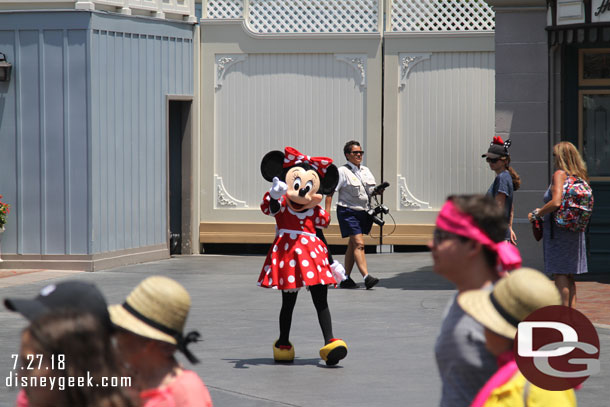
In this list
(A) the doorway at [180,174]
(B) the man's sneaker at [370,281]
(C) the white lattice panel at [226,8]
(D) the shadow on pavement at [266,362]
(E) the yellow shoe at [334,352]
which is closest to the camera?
(E) the yellow shoe at [334,352]

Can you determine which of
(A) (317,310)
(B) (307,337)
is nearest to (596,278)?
(B) (307,337)

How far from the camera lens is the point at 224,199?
16500mm

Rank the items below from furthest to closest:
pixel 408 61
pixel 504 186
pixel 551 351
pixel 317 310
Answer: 1. pixel 408 61
2. pixel 504 186
3. pixel 317 310
4. pixel 551 351

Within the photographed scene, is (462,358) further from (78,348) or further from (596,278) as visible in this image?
(596,278)

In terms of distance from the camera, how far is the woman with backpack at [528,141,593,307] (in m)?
9.01

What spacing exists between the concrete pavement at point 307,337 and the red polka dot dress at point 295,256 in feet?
2.15

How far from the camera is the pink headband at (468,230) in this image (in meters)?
3.26

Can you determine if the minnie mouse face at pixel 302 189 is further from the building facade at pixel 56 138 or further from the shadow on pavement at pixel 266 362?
the building facade at pixel 56 138

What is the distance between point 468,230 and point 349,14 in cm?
1342

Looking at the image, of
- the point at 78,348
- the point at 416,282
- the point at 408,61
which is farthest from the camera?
the point at 408,61

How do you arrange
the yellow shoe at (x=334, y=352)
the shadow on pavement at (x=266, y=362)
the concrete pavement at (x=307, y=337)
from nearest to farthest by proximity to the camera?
the concrete pavement at (x=307, y=337)
the yellow shoe at (x=334, y=352)
the shadow on pavement at (x=266, y=362)

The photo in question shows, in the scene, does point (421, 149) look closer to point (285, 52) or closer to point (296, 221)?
point (285, 52)

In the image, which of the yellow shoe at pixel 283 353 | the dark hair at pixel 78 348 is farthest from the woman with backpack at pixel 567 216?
the dark hair at pixel 78 348

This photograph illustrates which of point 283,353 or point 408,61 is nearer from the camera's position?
point 283,353
